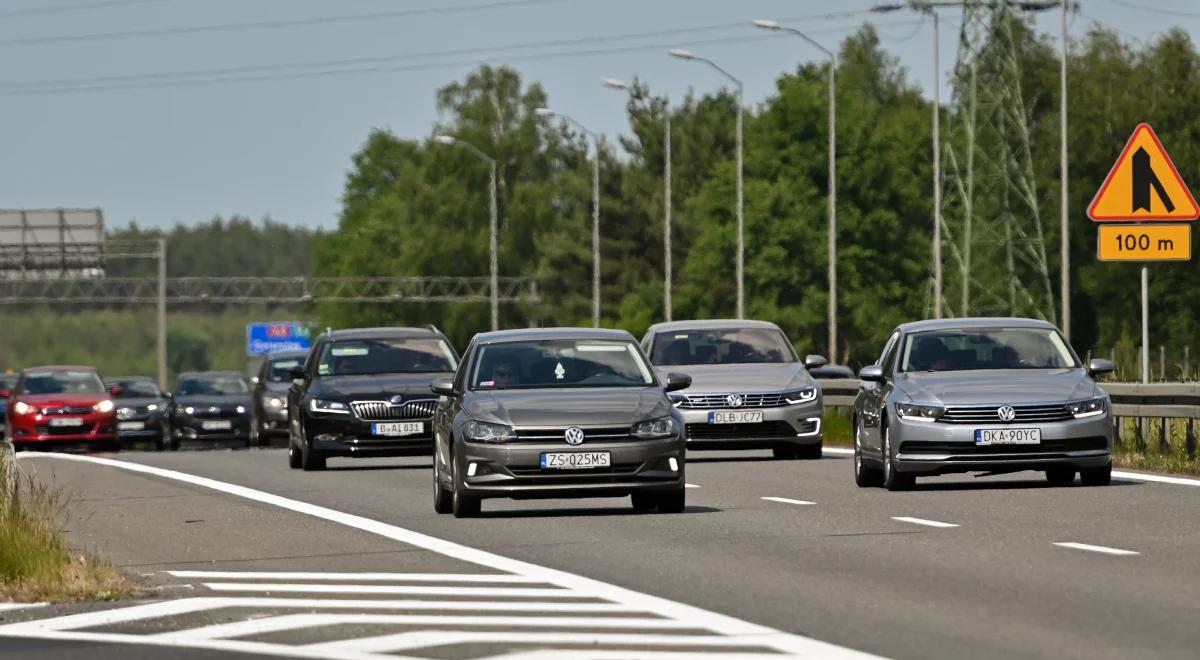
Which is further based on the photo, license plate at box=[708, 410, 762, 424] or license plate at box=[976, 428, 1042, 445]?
license plate at box=[708, 410, 762, 424]

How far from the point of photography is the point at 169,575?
1520 centimetres

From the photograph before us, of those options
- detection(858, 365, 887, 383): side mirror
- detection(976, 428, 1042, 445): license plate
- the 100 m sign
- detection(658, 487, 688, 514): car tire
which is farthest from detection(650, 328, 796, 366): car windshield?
detection(658, 487, 688, 514): car tire

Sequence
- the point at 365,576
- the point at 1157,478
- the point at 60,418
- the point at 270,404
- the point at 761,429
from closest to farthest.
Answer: the point at 365,576
the point at 1157,478
the point at 761,429
the point at 270,404
the point at 60,418

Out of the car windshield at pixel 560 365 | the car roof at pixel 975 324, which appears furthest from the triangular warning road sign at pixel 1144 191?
the car windshield at pixel 560 365

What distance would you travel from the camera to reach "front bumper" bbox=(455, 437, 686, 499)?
19.4 meters

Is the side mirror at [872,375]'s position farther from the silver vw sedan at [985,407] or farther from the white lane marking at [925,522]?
the white lane marking at [925,522]

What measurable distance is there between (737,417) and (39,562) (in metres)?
15.2

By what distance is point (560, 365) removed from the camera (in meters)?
20.7

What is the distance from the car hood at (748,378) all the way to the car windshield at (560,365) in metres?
7.68

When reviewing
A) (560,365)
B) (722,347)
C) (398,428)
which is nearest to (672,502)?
(560,365)

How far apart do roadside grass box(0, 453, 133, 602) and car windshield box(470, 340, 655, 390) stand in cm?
549

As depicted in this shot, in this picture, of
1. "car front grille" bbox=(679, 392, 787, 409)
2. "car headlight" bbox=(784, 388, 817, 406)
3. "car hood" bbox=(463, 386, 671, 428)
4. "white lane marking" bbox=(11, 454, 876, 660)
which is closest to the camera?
"white lane marking" bbox=(11, 454, 876, 660)

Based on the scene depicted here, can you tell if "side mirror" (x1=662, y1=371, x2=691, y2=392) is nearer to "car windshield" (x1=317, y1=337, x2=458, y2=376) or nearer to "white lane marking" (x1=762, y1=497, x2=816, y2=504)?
"white lane marking" (x1=762, y1=497, x2=816, y2=504)

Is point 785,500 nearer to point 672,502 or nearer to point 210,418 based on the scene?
point 672,502
